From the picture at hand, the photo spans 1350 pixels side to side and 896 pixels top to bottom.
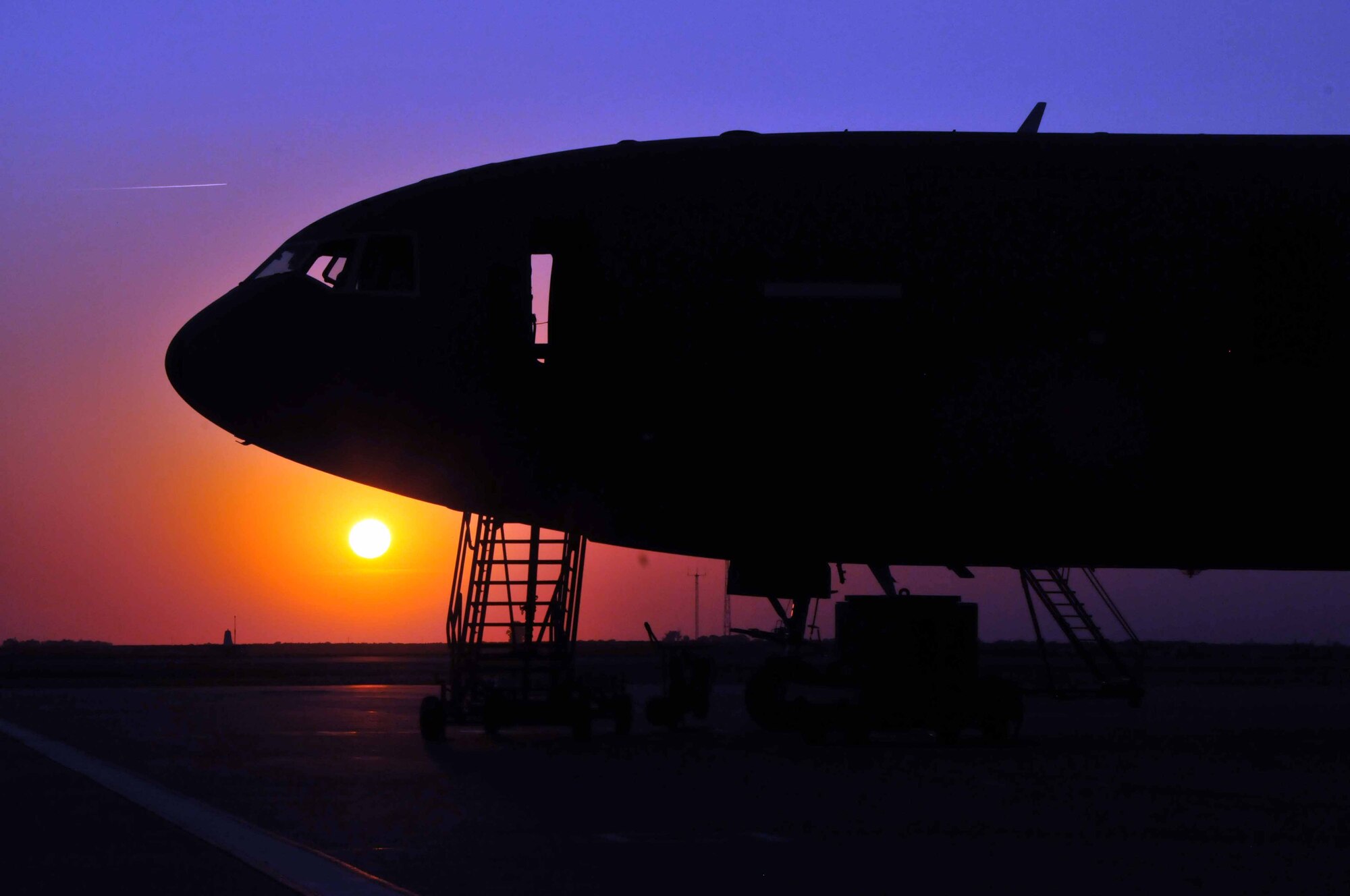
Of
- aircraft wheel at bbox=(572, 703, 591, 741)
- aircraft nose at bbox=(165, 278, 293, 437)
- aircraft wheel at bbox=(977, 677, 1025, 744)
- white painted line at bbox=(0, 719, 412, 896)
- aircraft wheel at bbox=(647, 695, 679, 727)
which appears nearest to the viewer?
white painted line at bbox=(0, 719, 412, 896)

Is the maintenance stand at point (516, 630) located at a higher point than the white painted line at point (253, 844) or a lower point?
higher

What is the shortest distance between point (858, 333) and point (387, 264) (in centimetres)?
508

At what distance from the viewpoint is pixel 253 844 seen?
10281 millimetres

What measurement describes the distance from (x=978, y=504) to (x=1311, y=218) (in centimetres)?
438

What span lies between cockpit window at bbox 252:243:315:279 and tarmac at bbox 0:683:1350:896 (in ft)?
17.8

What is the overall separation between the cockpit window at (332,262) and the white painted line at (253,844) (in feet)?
18.0

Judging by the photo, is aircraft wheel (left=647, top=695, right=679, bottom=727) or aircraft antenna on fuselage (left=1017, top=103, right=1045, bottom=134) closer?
aircraft antenna on fuselage (left=1017, top=103, right=1045, bottom=134)

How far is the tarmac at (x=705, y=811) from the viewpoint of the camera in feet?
29.8

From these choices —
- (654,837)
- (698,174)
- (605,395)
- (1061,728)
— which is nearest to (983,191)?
(698,174)

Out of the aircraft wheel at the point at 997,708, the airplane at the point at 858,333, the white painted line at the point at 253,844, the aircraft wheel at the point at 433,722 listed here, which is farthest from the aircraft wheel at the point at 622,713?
the white painted line at the point at 253,844

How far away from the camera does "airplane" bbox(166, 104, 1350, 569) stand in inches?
584

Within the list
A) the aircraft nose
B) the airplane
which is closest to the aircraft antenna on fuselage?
the airplane

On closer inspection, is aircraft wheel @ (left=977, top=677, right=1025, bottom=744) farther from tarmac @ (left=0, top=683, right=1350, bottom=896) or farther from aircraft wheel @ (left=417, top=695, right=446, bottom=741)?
aircraft wheel @ (left=417, top=695, right=446, bottom=741)

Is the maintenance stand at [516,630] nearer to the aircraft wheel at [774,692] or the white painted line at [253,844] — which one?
the aircraft wheel at [774,692]
